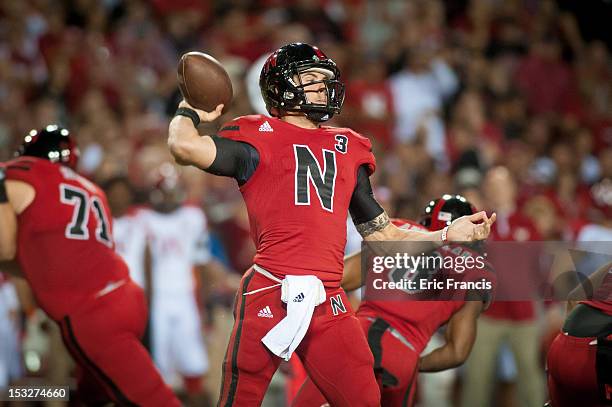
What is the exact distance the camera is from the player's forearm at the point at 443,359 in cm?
478

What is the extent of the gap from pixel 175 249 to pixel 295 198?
4.55 m

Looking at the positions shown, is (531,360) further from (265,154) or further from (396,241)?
(265,154)

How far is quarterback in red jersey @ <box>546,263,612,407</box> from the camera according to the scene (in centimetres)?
421

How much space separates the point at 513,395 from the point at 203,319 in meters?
2.84

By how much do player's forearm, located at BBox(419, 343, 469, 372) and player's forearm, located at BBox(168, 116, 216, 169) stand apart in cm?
179

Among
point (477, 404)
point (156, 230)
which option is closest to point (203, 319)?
point (156, 230)

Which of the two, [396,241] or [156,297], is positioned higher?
[396,241]

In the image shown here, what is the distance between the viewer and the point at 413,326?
4727 mm

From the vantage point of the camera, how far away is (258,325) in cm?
388

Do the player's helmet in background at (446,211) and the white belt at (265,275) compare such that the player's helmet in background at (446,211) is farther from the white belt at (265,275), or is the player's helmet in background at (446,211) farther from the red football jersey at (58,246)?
the red football jersey at (58,246)

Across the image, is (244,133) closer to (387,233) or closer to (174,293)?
(387,233)

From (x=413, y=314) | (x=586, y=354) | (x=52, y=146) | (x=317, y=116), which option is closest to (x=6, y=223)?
(x=52, y=146)

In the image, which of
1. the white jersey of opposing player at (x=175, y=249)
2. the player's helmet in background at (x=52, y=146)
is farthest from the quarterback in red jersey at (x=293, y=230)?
the white jersey of opposing player at (x=175, y=249)

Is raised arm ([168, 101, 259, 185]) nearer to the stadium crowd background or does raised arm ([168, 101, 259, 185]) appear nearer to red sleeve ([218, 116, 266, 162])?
red sleeve ([218, 116, 266, 162])
